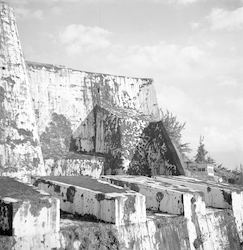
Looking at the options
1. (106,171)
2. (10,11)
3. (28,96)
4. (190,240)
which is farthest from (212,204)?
(10,11)

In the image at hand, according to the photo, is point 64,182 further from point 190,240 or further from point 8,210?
point 190,240

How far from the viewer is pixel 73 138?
13555mm

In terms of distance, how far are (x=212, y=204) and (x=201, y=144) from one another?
23657 mm

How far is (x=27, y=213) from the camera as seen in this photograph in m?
5.42

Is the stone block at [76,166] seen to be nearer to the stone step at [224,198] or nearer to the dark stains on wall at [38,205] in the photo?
the stone step at [224,198]

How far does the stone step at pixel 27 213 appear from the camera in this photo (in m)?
5.28

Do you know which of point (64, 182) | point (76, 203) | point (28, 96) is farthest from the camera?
point (28, 96)

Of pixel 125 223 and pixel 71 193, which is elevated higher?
pixel 71 193

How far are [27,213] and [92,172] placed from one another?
22.5 ft

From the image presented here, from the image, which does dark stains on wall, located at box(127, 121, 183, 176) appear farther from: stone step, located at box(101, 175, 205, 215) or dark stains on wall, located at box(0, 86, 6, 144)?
dark stains on wall, located at box(0, 86, 6, 144)

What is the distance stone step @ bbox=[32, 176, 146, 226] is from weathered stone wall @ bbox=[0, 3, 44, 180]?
1475 mm

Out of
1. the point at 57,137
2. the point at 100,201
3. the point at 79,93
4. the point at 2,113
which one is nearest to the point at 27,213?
the point at 100,201

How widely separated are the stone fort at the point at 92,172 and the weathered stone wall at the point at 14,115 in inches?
1.1

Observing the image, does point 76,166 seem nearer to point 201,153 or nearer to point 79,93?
point 79,93
